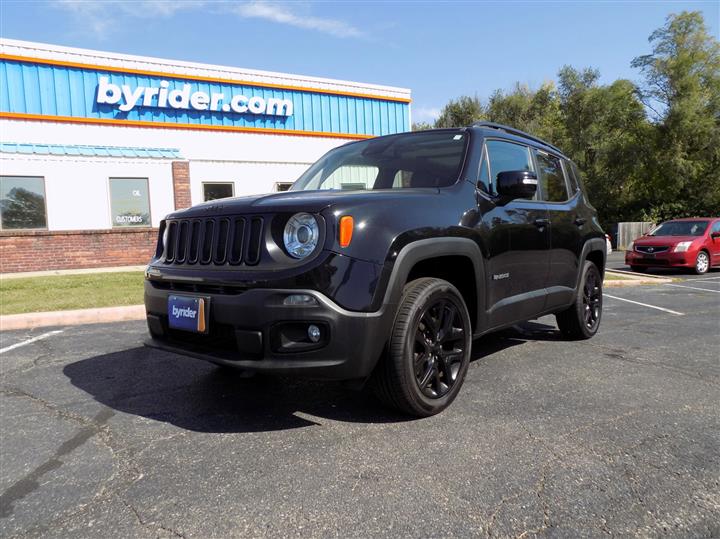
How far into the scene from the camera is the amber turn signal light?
2.62m

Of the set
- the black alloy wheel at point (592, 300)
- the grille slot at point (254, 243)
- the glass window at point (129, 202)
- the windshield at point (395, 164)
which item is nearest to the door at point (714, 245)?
the black alloy wheel at point (592, 300)

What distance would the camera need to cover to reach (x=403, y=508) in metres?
2.11

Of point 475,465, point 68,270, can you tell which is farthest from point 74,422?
point 68,270

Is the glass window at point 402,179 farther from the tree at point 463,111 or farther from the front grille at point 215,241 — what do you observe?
the tree at point 463,111

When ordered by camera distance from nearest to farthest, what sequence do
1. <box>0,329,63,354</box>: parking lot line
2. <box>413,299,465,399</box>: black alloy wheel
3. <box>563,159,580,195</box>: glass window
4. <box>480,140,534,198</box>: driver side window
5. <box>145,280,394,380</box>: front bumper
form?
<box>145,280,394,380</box>: front bumper < <box>413,299,465,399</box>: black alloy wheel < <box>480,140,534,198</box>: driver side window < <box>563,159,580,195</box>: glass window < <box>0,329,63,354</box>: parking lot line

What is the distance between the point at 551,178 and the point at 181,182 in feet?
40.2

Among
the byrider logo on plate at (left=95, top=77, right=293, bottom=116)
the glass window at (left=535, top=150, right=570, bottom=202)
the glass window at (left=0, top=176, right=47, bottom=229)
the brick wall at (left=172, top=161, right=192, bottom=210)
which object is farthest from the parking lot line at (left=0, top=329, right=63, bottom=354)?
the byrider logo on plate at (left=95, top=77, right=293, bottom=116)

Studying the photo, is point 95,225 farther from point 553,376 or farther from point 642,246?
point 642,246

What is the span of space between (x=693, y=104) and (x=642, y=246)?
59.3 feet

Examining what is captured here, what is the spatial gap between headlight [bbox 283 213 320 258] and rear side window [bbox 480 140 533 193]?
159 cm

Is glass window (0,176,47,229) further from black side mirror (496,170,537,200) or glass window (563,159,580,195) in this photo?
black side mirror (496,170,537,200)

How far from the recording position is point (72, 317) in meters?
6.68

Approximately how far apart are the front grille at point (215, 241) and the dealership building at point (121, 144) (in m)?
11.6

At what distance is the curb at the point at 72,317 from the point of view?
646 centimetres
